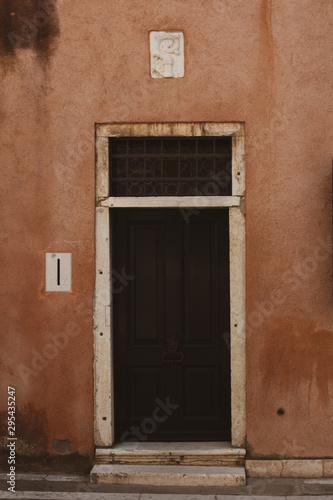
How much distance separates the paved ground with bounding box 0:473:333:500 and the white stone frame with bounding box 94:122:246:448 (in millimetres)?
378

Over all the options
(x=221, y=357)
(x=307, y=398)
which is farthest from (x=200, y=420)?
(x=307, y=398)

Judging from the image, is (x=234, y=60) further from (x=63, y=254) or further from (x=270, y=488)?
(x=270, y=488)

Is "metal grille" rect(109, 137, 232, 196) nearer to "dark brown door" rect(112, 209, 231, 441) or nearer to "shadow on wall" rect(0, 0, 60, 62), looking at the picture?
"dark brown door" rect(112, 209, 231, 441)

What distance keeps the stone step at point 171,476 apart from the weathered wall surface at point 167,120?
11.4 inches

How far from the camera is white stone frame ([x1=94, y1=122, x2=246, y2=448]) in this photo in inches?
191

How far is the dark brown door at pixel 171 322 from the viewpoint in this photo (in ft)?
16.8

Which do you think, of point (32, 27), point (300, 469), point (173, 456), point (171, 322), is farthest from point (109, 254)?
point (300, 469)

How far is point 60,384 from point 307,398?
217 centimetres

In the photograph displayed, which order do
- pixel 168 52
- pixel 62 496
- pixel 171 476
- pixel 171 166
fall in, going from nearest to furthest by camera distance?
pixel 62 496 → pixel 171 476 → pixel 168 52 → pixel 171 166

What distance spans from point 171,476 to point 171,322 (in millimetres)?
1320

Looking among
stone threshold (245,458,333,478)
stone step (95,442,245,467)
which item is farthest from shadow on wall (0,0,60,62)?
stone threshold (245,458,333,478)

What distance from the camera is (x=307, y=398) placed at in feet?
15.9

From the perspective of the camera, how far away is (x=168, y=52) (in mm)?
4867

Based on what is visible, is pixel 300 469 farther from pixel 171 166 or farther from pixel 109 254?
pixel 171 166
